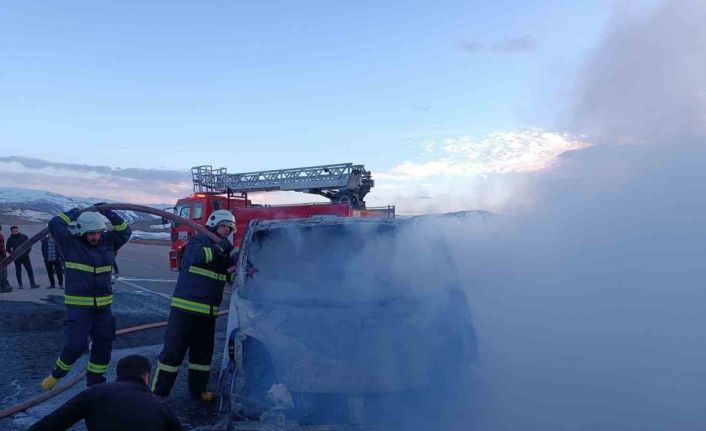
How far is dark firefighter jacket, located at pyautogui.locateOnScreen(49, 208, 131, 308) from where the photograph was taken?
16.8 feet

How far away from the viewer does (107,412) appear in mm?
2607

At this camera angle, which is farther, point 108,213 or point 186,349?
point 108,213

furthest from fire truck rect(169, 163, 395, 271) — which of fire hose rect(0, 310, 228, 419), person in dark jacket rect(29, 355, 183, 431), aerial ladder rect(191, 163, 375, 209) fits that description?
person in dark jacket rect(29, 355, 183, 431)

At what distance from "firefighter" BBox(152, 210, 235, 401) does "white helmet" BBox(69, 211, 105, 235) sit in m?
0.80

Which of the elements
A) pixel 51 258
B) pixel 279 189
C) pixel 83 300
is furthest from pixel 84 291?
pixel 279 189

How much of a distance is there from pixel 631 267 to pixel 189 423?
402 cm

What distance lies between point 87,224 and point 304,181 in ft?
34.3

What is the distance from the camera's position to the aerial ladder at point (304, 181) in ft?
47.7

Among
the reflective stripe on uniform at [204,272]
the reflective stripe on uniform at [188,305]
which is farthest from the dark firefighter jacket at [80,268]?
the reflective stripe on uniform at [204,272]

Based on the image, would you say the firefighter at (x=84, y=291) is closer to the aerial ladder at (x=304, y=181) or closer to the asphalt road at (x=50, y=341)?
the asphalt road at (x=50, y=341)

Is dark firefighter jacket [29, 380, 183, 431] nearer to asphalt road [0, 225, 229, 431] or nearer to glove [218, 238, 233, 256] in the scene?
asphalt road [0, 225, 229, 431]

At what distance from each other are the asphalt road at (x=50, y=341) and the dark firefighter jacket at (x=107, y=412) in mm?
1668

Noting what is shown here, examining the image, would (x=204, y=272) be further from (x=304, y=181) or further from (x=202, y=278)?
(x=304, y=181)

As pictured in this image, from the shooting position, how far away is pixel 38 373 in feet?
21.2
